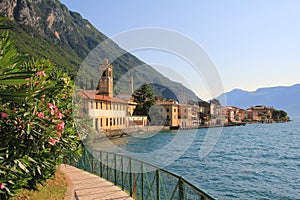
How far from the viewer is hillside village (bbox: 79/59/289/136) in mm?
22188

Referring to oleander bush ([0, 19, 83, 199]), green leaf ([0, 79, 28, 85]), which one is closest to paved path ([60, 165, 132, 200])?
oleander bush ([0, 19, 83, 199])

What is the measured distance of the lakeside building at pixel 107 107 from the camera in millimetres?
24438

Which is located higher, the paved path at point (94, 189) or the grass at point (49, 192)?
the grass at point (49, 192)

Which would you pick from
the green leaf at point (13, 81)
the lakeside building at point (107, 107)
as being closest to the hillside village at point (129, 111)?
the lakeside building at point (107, 107)

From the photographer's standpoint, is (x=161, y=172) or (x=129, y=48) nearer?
(x=161, y=172)

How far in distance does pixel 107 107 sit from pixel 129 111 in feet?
25.3

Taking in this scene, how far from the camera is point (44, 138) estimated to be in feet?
17.1

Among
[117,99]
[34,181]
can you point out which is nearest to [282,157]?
[117,99]

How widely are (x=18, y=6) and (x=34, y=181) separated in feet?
374

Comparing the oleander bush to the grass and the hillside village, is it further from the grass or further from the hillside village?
the hillside village

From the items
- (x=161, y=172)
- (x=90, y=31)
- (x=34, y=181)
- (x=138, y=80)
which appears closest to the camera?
(x=34, y=181)

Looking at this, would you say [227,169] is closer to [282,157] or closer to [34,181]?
[282,157]

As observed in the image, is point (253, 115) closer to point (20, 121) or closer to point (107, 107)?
point (107, 107)

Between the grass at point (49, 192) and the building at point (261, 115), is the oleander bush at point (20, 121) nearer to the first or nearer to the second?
the grass at point (49, 192)
